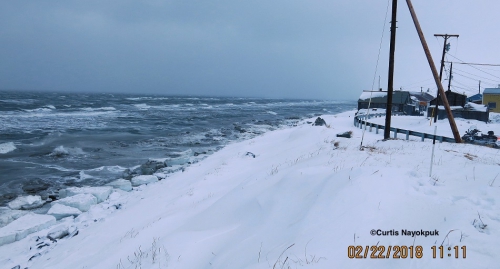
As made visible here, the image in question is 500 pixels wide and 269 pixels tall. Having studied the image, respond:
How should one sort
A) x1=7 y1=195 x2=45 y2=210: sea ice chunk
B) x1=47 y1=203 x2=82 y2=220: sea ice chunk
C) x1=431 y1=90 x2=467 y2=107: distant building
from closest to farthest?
x1=47 y1=203 x2=82 y2=220: sea ice chunk < x1=7 y1=195 x2=45 y2=210: sea ice chunk < x1=431 y1=90 x2=467 y2=107: distant building

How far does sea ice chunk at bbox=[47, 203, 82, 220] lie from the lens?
933cm

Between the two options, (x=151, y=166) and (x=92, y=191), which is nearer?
(x=92, y=191)

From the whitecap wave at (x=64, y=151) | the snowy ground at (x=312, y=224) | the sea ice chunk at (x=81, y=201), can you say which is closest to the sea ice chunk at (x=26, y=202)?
the sea ice chunk at (x=81, y=201)

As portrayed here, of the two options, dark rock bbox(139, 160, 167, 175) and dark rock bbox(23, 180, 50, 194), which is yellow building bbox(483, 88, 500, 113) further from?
dark rock bbox(23, 180, 50, 194)

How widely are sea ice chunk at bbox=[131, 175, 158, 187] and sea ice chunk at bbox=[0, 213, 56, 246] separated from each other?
4119 mm

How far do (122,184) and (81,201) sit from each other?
2324 millimetres

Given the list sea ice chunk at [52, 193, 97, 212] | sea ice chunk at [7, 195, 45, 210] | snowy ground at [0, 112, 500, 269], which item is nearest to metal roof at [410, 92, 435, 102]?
snowy ground at [0, 112, 500, 269]

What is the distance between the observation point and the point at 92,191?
11555 mm

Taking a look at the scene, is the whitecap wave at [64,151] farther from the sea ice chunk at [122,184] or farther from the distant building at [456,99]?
the distant building at [456,99]

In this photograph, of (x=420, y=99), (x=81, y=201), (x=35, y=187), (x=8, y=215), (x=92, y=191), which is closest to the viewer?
(x=8, y=215)

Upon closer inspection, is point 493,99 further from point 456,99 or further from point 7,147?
point 7,147

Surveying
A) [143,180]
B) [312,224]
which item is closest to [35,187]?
[143,180]

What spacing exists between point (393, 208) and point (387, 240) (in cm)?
85

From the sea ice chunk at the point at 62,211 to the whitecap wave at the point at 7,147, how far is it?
13.6 metres
